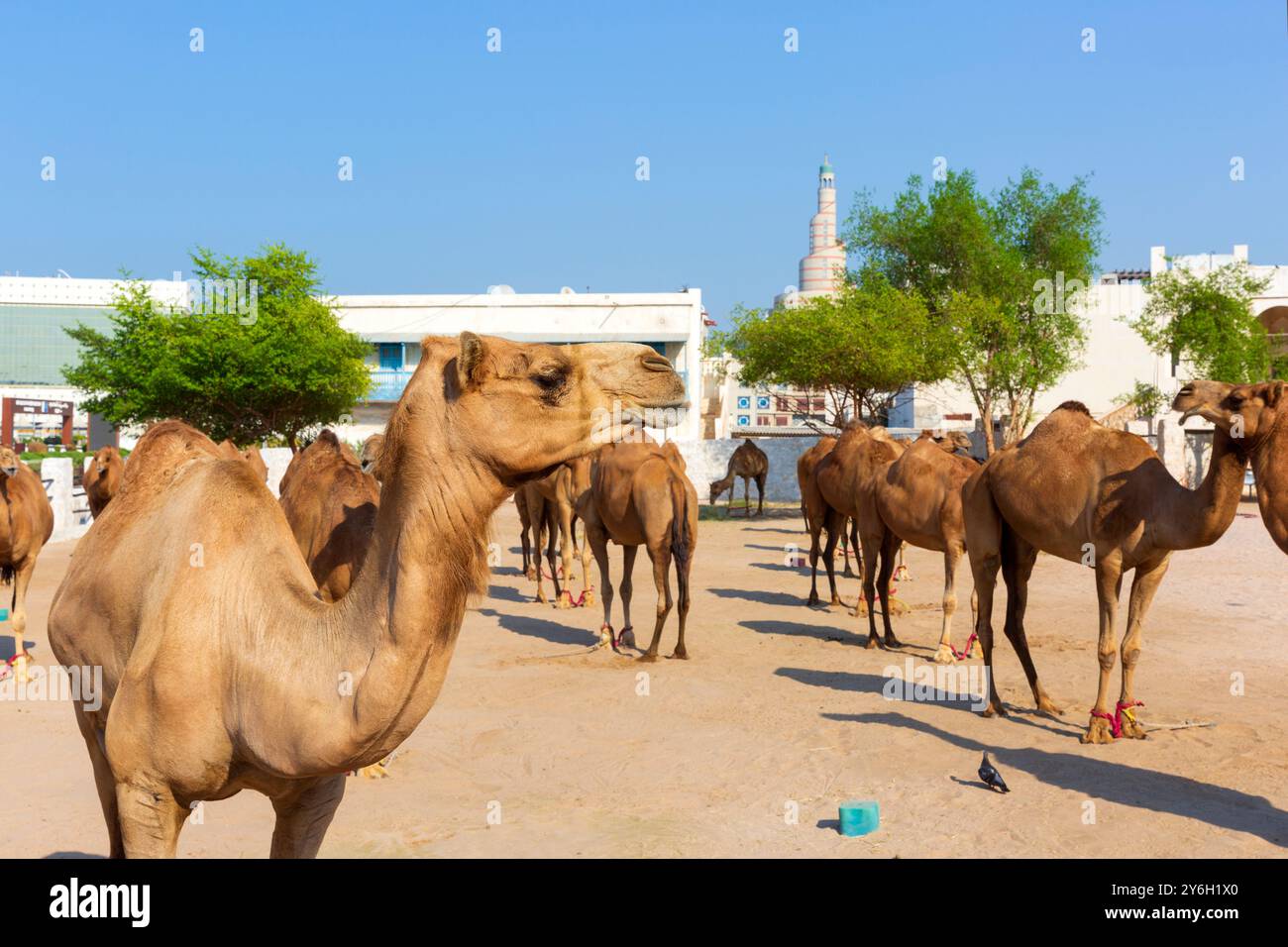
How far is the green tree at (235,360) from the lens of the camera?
3406cm

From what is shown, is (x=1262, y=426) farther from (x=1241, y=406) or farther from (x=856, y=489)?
(x=856, y=489)

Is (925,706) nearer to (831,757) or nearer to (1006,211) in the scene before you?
(831,757)

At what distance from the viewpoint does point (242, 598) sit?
3.37 meters

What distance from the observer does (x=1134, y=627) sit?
326 inches

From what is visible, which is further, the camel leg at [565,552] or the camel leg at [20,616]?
the camel leg at [565,552]

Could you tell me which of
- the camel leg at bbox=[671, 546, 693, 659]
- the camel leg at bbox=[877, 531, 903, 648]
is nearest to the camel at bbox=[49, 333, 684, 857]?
the camel leg at bbox=[671, 546, 693, 659]

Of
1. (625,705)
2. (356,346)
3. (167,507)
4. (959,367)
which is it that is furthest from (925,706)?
(356,346)

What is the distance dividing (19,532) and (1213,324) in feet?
139

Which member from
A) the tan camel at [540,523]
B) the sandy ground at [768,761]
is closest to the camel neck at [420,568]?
the sandy ground at [768,761]

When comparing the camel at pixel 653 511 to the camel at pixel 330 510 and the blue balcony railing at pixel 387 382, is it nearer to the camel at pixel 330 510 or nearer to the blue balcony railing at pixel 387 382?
the camel at pixel 330 510

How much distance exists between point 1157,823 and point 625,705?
4587mm

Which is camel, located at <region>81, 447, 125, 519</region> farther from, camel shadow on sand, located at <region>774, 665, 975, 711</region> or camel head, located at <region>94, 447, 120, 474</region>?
camel shadow on sand, located at <region>774, 665, 975, 711</region>

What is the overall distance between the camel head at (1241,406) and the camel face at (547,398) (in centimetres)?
467

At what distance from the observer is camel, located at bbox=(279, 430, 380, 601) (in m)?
6.50
